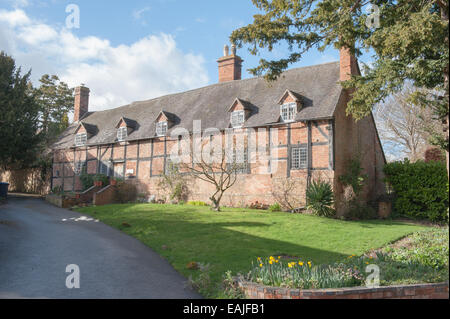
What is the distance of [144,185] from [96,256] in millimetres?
15208

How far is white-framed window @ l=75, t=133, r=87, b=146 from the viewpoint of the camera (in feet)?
98.1

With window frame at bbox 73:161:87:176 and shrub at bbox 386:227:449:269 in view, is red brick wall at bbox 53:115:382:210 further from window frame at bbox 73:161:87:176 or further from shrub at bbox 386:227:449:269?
shrub at bbox 386:227:449:269

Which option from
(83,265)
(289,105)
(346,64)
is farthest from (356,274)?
(346,64)

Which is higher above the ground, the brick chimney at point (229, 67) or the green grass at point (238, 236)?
the brick chimney at point (229, 67)

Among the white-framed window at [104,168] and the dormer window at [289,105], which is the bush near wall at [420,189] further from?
the white-framed window at [104,168]

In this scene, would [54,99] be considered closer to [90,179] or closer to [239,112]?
[90,179]

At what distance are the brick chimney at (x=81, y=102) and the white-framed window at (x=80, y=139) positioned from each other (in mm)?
5012

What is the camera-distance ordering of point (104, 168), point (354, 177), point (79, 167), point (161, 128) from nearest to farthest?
point (354, 177) < point (161, 128) < point (104, 168) < point (79, 167)

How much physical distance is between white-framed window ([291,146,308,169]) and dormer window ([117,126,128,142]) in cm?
1340

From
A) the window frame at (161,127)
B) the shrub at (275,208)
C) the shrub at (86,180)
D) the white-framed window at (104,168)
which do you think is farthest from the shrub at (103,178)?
the shrub at (275,208)

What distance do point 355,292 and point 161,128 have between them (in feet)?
67.2

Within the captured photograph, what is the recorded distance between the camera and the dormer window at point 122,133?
26.9m

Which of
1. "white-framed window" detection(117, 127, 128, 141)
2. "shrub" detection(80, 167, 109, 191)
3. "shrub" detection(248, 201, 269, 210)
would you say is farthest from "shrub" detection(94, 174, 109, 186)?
"shrub" detection(248, 201, 269, 210)

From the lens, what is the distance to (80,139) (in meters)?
30.3
